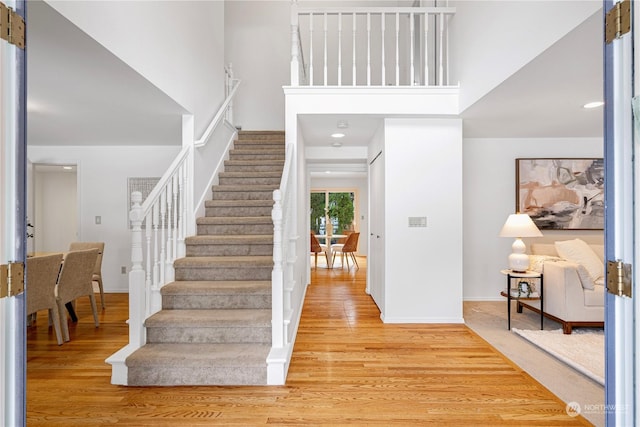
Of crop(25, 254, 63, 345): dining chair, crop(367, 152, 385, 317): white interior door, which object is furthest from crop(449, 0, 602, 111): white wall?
crop(25, 254, 63, 345): dining chair

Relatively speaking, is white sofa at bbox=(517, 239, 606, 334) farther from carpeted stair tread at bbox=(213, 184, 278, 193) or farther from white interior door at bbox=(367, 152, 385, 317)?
carpeted stair tread at bbox=(213, 184, 278, 193)

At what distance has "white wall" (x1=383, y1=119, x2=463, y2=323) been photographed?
3.85m

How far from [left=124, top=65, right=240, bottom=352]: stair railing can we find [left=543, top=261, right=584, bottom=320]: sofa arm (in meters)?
3.65

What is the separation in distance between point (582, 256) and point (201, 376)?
12.0 ft

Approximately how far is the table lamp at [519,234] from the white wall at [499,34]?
1.32 meters

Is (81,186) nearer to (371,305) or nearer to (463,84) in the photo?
(371,305)

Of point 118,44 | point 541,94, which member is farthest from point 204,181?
point 541,94

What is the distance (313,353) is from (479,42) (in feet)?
10.0

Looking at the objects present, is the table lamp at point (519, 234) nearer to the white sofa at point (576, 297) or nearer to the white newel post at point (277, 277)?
the white sofa at point (576, 297)

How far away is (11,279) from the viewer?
3.41 ft

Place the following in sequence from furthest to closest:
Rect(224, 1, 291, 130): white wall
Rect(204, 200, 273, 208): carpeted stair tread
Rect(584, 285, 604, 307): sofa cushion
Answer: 1. Rect(224, 1, 291, 130): white wall
2. Rect(204, 200, 273, 208): carpeted stair tread
3. Rect(584, 285, 604, 307): sofa cushion

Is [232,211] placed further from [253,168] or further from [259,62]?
[259,62]

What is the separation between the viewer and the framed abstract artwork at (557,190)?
472cm

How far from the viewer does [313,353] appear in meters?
3.00
